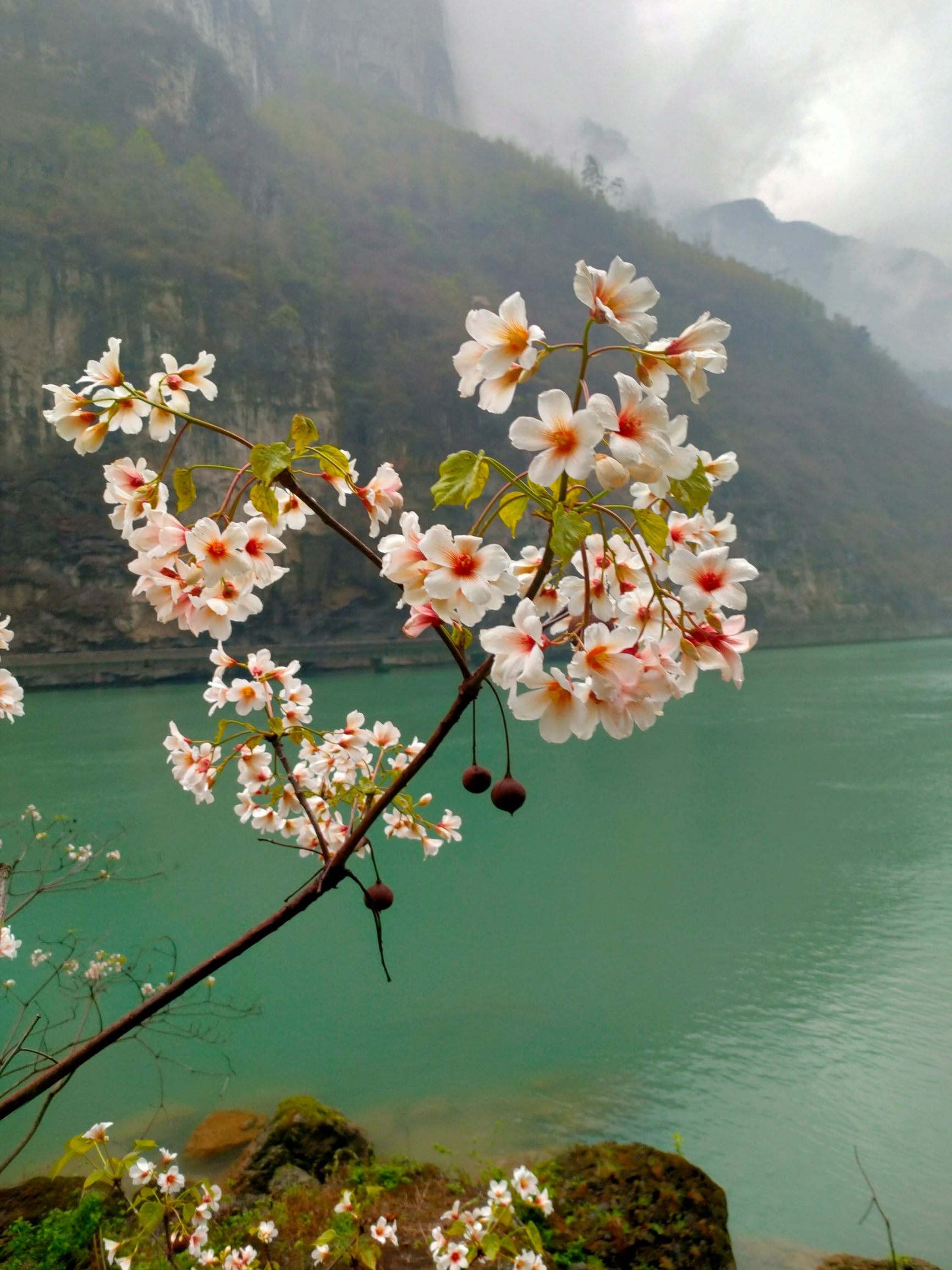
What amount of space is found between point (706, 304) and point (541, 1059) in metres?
57.1

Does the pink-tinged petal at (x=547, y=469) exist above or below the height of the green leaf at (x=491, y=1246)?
above

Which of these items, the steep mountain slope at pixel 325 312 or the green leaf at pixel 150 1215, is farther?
the steep mountain slope at pixel 325 312

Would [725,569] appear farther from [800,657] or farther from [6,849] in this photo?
[800,657]

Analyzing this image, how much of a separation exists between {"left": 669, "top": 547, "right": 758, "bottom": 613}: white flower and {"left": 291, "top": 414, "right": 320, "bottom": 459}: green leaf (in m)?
0.35

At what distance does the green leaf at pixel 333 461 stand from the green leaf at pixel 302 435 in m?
0.02

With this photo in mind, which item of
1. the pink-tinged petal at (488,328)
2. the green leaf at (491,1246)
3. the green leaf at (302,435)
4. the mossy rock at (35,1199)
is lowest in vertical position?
the mossy rock at (35,1199)

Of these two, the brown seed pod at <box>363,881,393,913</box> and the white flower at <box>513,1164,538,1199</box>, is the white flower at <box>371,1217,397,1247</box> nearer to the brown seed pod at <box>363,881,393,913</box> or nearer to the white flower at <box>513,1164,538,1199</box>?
the white flower at <box>513,1164,538,1199</box>

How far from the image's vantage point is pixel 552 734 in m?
0.66

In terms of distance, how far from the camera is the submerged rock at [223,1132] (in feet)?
11.0

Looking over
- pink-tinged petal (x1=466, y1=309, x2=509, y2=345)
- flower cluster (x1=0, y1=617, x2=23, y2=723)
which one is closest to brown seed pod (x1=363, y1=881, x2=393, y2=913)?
pink-tinged petal (x1=466, y1=309, x2=509, y2=345)

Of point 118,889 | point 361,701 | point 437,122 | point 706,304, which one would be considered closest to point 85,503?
point 361,701

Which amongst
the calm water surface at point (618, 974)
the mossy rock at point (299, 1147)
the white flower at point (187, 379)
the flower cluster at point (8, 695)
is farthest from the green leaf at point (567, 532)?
the calm water surface at point (618, 974)

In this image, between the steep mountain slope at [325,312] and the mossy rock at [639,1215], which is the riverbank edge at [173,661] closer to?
the steep mountain slope at [325,312]

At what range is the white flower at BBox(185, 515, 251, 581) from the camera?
2.52 feet
